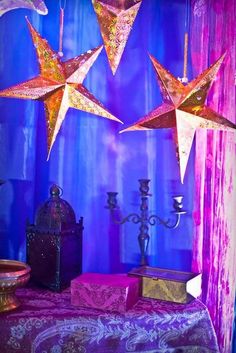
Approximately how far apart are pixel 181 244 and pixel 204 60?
2.95 ft

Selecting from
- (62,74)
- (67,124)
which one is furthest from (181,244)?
(62,74)

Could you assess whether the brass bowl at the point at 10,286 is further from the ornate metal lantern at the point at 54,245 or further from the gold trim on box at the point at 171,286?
Result: the gold trim on box at the point at 171,286

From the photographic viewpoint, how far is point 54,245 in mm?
1801

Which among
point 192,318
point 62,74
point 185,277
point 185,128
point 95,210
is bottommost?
point 192,318

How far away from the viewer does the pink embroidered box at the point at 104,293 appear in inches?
63.0

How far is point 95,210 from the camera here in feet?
7.04

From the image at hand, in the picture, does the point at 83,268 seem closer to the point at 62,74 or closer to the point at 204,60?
the point at 62,74

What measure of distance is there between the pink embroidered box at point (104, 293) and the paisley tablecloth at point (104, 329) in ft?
0.09

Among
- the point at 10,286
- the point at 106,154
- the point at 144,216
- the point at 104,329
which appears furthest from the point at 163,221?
the point at 10,286

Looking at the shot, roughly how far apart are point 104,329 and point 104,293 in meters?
0.13

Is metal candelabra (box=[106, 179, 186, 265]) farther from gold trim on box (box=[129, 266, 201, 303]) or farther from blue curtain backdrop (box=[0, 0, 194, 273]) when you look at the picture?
gold trim on box (box=[129, 266, 201, 303])

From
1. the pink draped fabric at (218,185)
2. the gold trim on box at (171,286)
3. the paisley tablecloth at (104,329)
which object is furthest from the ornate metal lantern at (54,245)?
the pink draped fabric at (218,185)

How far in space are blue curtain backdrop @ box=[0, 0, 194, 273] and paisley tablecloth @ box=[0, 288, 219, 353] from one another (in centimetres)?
46

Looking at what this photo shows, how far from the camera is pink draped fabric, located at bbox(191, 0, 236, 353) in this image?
1966mm
